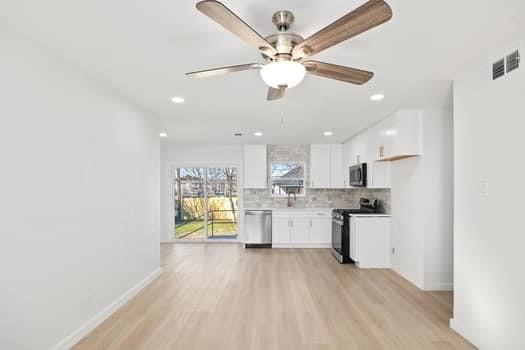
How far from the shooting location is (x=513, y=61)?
200cm

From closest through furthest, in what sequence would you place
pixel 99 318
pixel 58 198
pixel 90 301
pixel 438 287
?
pixel 58 198, pixel 90 301, pixel 99 318, pixel 438 287

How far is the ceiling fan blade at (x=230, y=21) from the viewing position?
1199 millimetres

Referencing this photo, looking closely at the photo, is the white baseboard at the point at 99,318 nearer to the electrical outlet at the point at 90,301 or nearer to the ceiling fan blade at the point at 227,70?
the electrical outlet at the point at 90,301

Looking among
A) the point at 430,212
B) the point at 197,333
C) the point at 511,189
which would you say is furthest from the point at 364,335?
the point at 430,212

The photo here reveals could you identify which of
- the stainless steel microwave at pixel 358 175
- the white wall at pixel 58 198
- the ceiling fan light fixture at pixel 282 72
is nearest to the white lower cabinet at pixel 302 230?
the stainless steel microwave at pixel 358 175

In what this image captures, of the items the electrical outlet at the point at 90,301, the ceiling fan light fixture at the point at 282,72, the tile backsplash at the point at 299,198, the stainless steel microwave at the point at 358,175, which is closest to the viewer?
the ceiling fan light fixture at the point at 282,72

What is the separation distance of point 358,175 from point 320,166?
1.51 meters

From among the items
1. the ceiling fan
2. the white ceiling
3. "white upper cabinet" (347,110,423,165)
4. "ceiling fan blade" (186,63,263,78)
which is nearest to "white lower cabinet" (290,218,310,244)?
"white upper cabinet" (347,110,423,165)

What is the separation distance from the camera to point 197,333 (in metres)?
2.61

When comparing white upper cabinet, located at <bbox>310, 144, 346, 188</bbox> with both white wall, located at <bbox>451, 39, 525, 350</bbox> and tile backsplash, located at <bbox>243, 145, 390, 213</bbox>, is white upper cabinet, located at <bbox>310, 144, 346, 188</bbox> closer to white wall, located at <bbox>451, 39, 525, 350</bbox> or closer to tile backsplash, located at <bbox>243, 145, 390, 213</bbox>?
tile backsplash, located at <bbox>243, 145, 390, 213</bbox>

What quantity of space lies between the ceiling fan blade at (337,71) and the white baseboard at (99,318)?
9.35ft

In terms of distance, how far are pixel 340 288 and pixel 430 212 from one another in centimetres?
156

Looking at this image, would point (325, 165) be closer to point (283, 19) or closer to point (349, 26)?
point (283, 19)

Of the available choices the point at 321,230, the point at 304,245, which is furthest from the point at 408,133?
the point at 304,245
